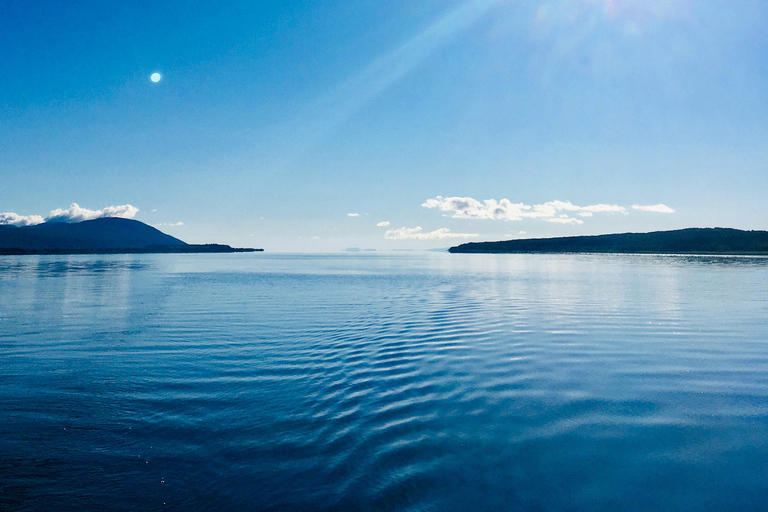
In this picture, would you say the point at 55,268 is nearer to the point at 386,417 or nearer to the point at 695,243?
the point at 386,417

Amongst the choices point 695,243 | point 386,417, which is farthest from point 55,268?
point 695,243

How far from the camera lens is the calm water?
19.1ft

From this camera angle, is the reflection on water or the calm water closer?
the calm water

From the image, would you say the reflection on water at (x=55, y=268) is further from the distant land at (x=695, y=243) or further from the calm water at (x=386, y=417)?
the distant land at (x=695, y=243)

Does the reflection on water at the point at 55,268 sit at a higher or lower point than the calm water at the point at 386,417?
higher

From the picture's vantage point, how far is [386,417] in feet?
26.8

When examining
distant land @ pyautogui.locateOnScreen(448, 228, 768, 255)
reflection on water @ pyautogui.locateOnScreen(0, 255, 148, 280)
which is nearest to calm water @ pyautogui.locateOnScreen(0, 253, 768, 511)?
reflection on water @ pyautogui.locateOnScreen(0, 255, 148, 280)

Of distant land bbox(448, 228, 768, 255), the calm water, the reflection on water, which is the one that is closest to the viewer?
the calm water

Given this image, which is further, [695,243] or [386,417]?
[695,243]

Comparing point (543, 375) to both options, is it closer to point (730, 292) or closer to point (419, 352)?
point (419, 352)

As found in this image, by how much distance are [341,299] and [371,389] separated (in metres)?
18.8

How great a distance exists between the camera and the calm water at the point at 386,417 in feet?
19.1

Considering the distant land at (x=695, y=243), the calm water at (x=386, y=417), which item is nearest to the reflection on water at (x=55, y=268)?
the calm water at (x=386, y=417)

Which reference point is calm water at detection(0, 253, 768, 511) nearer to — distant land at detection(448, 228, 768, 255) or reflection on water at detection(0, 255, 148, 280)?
reflection on water at detection(0, 255, 148, 280)
